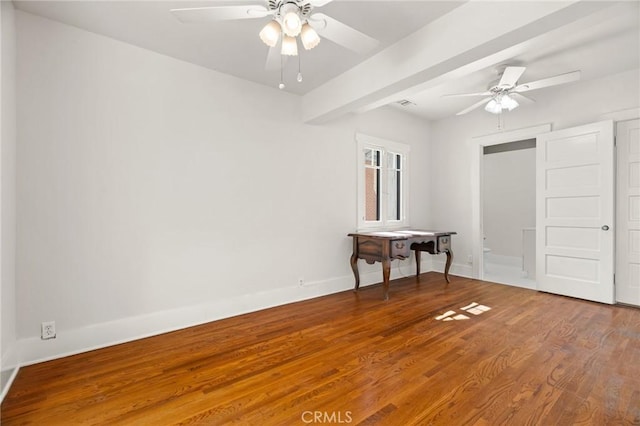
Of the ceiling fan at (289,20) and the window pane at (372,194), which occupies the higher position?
the ceiling fan at (289,20)

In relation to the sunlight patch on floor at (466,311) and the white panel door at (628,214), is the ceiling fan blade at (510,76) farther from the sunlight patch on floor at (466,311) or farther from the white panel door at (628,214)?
the sunlight patch on floor at (466,311)

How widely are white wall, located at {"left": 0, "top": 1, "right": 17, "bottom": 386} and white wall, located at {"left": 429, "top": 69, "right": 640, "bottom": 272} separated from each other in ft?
17.9

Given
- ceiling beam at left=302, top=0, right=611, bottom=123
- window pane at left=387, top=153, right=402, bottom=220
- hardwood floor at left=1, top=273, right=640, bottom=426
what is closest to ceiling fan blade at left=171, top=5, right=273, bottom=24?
ceiling beam at left=302, top=0, right=611, bottom=123

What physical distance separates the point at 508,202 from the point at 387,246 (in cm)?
415

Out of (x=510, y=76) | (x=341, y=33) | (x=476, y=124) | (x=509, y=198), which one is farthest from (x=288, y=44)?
(x=509, y=198)

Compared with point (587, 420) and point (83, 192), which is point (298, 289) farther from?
point (587, 420)

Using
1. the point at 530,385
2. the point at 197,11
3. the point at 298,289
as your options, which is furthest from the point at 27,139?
the point at 530,385

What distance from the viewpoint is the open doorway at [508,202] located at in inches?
236

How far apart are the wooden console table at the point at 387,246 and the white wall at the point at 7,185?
3.35 m

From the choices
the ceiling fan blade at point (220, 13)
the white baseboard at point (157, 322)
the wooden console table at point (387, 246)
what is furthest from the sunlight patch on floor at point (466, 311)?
the ceiling fan blade at point (220, 13)

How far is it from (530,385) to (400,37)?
280cm

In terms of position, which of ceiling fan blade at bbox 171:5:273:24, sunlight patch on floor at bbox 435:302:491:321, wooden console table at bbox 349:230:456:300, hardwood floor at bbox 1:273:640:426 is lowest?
hardwood floor at bbox 1:273:640:426

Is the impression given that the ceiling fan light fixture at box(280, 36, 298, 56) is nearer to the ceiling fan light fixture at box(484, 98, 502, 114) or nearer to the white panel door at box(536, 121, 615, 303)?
the ceiling fan light fixture at box(484, 98, 502, 114)

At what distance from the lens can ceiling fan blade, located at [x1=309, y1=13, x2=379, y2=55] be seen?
6.04 feet
